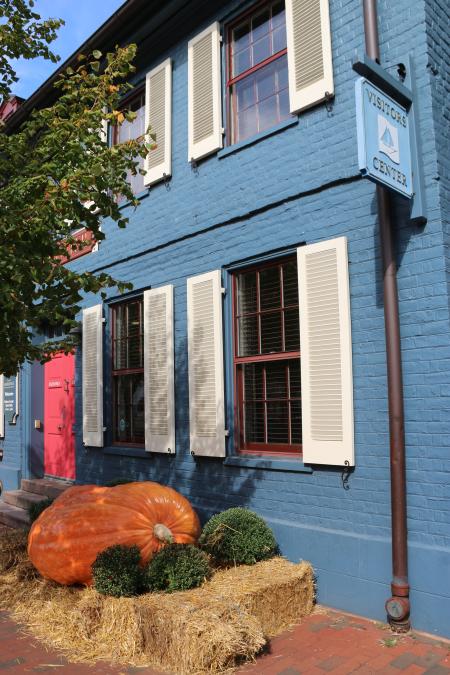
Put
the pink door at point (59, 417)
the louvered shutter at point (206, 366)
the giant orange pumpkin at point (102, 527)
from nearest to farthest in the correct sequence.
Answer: the giant orange pumpkin at point (102, 527) → the louvered shutter at point (206, 366) → the pink door at point (59, 417)

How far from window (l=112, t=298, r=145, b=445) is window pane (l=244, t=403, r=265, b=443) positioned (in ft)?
6.48

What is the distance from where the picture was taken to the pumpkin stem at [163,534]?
204 inches

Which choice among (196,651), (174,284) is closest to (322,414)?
(196,651)

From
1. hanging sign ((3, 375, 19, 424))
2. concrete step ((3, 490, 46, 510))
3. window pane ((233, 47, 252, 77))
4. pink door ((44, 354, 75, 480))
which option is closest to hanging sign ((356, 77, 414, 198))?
window pane ((233, 47, 252, 77))

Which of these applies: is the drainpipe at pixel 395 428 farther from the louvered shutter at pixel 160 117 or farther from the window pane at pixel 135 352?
the window pane at pixel 135 352

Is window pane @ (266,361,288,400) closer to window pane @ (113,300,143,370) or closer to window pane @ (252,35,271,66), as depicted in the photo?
window pane @ (113,300,143,370)

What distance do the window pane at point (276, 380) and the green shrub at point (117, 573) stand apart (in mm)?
2002

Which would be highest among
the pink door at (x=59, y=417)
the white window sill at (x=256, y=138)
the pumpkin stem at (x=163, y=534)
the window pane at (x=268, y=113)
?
the window pane at (x=268, y=113)

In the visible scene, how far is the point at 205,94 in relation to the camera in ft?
22.8

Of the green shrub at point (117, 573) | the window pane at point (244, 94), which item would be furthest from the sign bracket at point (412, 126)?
the green shrub at point (117, 573)

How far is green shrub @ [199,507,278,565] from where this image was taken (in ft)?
17.3

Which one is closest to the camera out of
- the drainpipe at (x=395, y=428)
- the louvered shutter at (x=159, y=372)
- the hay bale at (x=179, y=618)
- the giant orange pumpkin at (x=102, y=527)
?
the hay bale at (x=179, y=618)

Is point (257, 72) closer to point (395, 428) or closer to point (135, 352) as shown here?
point (135, 352)

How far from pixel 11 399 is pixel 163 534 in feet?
22.7
